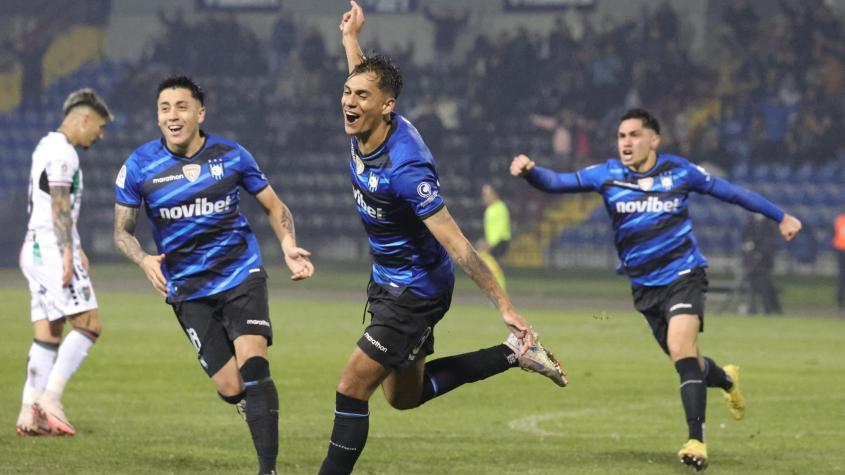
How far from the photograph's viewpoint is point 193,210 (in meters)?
8.12

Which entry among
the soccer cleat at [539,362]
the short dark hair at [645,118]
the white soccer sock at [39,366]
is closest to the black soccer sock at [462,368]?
the soccer cleat at [539,362]

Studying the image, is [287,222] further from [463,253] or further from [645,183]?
[645,183]

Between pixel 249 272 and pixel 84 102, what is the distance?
2.96m

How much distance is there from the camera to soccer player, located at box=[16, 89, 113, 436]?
33.4 feet

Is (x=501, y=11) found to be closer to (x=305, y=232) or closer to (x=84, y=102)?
(x=305, y=232)

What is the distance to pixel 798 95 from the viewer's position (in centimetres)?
3603

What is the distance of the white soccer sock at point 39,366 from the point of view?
10352 millimetres

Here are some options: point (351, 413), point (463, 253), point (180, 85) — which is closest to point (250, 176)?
point (180, 85)

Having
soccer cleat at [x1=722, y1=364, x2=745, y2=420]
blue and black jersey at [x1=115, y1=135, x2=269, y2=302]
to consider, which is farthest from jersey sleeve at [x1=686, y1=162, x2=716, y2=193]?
blue and black jersey at [x1=115, y1=135, x2=269, y2=302]

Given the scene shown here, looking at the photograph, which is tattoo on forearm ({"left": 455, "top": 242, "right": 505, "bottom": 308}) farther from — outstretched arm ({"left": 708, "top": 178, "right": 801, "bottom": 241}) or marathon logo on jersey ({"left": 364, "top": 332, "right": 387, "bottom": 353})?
outstretched arm ({"left": 708, "top": 178, "right": 801, "bottom": 241})

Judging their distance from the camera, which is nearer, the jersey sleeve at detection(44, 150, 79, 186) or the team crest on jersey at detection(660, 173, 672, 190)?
the team crest on jersey at detection(660, 173, 672, 190)

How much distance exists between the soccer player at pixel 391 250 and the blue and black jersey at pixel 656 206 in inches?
106

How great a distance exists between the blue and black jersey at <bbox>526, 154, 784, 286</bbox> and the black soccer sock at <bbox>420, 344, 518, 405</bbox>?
2037 mm

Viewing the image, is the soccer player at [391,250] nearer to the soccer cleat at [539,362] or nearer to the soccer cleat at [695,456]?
the soccer cleat at [539,362]
